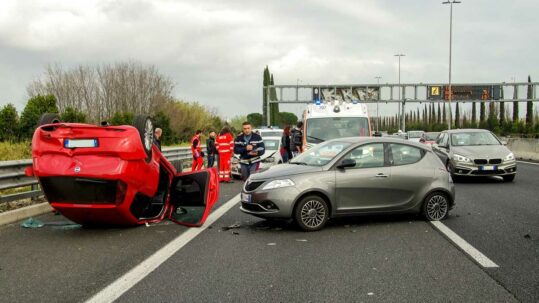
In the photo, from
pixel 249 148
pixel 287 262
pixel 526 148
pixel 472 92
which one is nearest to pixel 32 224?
pixel 287 262

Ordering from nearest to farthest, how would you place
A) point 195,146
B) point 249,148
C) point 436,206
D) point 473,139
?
point 436,206
point 249,148
point 473,139
point 195,146

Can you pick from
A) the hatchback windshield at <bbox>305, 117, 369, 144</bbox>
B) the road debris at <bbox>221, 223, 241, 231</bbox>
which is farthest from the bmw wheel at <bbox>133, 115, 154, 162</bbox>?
the hatchback windshield at <bbox>305, 117, 369, 144</bbox>

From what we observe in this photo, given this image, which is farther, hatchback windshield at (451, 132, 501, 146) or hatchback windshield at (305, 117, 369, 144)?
hatchback windshield at (451, 132, 501, 146)

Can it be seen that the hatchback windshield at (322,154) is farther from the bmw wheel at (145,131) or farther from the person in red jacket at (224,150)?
the person in red jacket at (224,150)

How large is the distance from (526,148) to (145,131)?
27.7 m

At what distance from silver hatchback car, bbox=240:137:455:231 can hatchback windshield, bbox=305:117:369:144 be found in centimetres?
614

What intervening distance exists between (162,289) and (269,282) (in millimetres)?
1044

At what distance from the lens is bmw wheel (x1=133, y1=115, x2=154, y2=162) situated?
27.3ft

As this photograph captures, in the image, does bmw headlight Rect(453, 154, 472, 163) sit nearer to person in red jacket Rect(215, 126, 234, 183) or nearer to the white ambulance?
the white ambulance

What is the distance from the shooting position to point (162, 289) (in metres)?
5.42

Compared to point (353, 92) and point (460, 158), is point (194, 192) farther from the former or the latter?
point (353, 92)

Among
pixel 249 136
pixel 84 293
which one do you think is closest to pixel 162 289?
pixel 84 293

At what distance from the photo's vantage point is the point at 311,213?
341 inches

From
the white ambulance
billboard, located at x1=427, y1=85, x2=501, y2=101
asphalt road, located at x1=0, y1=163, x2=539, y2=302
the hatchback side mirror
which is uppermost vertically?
billboard, located at x1=427, y1=85, x2=501, y2=101
